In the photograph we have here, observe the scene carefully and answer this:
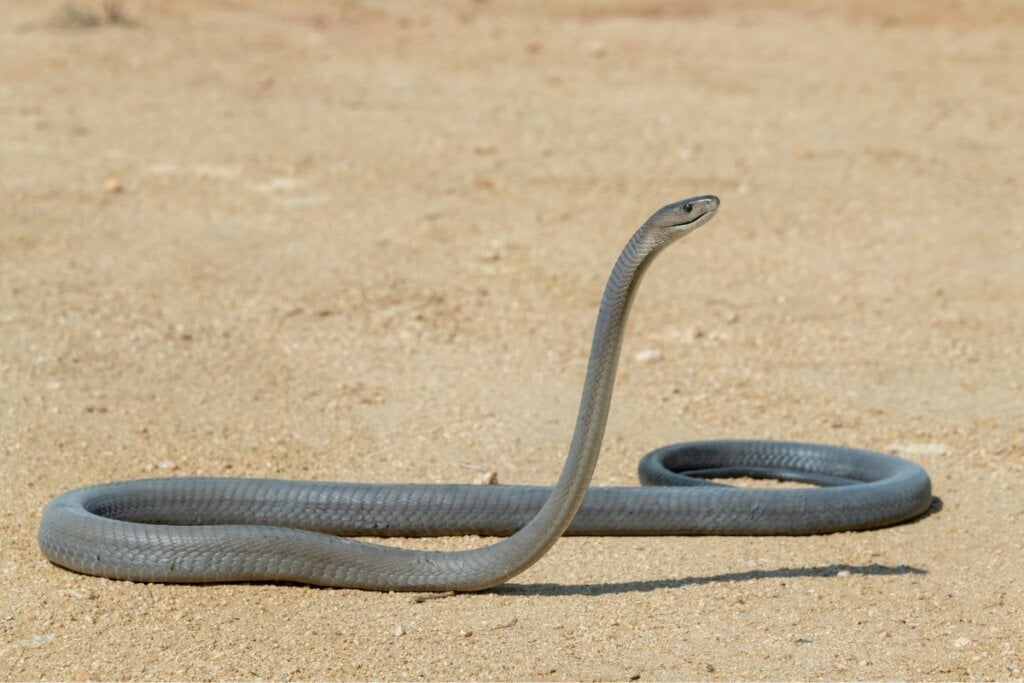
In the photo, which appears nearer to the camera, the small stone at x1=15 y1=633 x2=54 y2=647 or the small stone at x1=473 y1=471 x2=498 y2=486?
the small stone at x1=15 y1=633 x2=54 y2=647

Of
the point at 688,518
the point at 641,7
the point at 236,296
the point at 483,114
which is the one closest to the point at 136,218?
the point at 236,296

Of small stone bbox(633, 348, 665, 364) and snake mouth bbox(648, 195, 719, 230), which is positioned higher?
snake mouth bbox(648, 195, 719, 230)

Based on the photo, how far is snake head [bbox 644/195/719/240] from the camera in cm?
453

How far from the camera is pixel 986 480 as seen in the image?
6695mm

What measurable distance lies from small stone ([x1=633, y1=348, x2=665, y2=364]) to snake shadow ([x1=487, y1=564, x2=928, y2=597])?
8.82 ft

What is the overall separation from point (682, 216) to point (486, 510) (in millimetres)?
1945

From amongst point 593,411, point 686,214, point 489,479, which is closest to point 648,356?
point 489,479

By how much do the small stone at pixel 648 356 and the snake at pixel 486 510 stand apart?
144cm

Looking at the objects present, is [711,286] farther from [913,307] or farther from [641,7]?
[641,7]

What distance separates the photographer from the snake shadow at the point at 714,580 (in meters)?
5.41

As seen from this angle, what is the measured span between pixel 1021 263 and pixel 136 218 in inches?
248

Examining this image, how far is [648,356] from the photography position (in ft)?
27.2

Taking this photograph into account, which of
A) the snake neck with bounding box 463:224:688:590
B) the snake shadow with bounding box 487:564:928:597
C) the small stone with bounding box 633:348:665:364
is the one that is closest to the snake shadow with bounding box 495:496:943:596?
the snake shadow with bounding box 487:564:928:597

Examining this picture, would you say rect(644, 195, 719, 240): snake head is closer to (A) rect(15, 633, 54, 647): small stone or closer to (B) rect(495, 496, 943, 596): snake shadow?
(B) rect(495, 496, 943, 596): snake shadow
